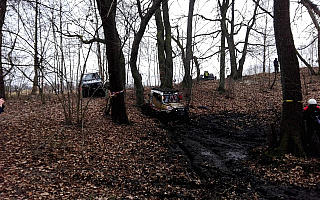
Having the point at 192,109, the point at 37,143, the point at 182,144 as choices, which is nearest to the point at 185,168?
the point at 182,144

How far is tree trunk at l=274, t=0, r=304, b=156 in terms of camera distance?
7098 mm

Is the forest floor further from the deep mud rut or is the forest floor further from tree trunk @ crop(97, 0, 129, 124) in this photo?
tree trunk @ crop(97, 0, 129, 124)

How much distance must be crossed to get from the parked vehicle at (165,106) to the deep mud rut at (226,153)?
0.58m

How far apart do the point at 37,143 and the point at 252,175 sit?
22.5ft

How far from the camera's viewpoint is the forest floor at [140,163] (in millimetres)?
5762

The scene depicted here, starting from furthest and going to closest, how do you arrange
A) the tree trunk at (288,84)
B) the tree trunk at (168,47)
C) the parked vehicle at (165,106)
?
the tree trunk at (168,47) → the parked vehicle at (165,106) → the tree trunk at (288,84)

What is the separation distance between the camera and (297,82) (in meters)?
7.21

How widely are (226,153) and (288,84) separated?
3340 millimetres

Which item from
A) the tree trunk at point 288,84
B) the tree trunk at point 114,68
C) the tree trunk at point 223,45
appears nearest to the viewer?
the tree trunk at point 288,84

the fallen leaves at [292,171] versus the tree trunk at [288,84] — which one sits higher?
the tree trunk at [288,84]

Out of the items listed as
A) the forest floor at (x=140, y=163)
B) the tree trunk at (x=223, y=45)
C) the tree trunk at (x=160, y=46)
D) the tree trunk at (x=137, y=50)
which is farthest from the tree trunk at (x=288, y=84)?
the tree trunk at (x=223, y=45)

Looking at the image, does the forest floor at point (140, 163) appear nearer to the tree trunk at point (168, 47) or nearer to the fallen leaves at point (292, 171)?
the fallen leaves at point (292, 171)

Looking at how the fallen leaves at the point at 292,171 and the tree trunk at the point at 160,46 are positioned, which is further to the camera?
the tree trunk at the point at 160,46

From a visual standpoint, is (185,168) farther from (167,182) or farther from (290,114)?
(290,114)
